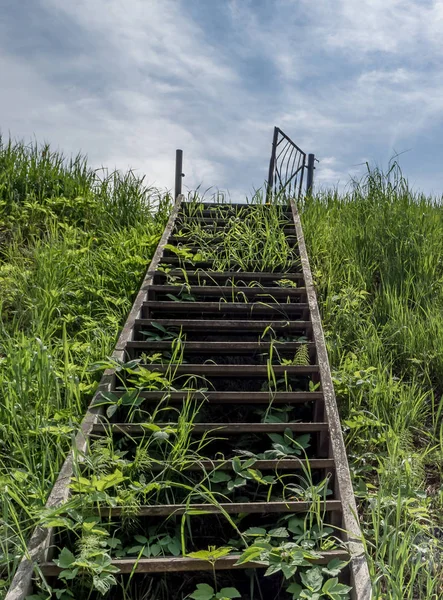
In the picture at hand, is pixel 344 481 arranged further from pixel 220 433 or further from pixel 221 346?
pixel 221 346

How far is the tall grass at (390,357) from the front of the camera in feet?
9.89

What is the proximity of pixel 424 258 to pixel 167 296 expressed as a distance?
8.90 ft

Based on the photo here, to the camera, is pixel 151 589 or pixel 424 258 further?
pixel 424 258

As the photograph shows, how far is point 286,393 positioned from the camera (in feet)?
12.7

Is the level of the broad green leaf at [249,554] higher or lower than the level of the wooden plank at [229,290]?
lower

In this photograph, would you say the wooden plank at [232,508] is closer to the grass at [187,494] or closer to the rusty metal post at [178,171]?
the grass at [187,494]

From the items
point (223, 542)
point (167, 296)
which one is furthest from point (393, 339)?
point (223, 542)

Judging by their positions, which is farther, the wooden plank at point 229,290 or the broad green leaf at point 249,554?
the wooden plank at point 229,290

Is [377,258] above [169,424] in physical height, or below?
above

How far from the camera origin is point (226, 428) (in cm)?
357

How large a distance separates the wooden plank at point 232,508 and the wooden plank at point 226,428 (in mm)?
571

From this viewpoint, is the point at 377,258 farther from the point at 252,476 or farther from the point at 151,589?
the point at 151,589

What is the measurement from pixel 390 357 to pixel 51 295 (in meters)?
3.13

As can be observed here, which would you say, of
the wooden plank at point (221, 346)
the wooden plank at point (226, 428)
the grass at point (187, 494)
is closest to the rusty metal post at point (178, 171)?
the wooden plank at point (221, 346)
